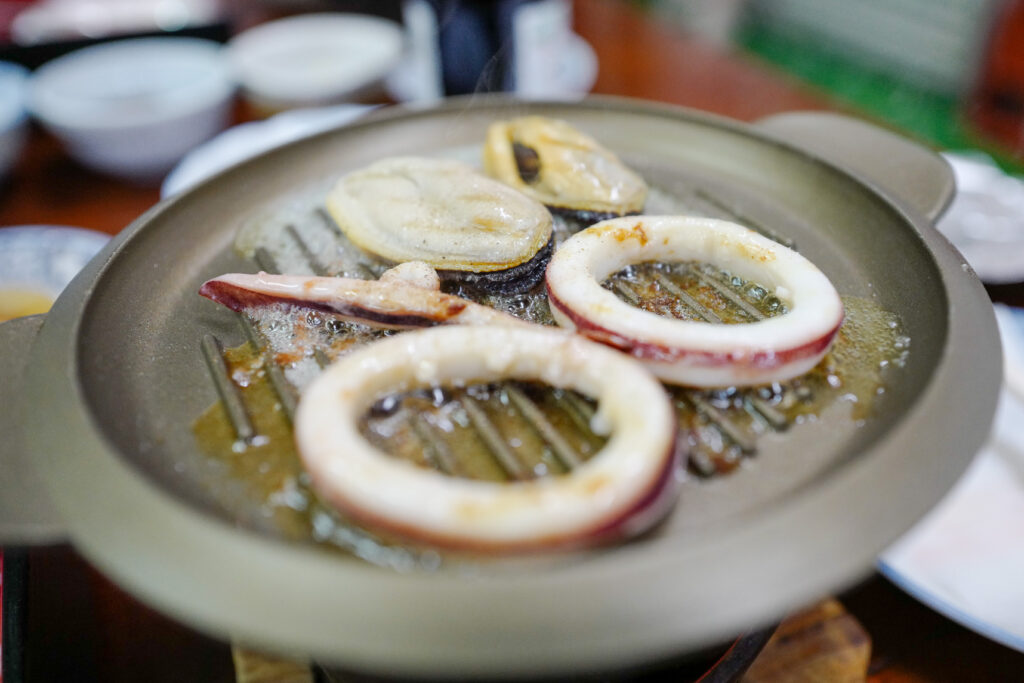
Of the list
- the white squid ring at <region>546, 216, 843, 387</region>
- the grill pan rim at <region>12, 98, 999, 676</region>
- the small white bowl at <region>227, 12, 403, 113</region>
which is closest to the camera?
the grill pan rim at <region>12, 98, 999, 676</region>

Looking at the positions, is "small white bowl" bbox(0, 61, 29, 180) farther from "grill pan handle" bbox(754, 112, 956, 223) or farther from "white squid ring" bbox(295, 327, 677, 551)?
"grill pan handle" bbox(754, 112, 956, 223)

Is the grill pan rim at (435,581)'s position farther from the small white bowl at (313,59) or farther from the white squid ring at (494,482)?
the small white bowl at (313,59)

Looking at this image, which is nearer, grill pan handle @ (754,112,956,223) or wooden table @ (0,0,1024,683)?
wooden table @ (0,0,1024,683)

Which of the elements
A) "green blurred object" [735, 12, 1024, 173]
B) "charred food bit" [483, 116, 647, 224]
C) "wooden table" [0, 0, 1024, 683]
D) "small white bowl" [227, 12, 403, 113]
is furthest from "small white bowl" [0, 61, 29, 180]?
"green blurred object" [735, 12, 1024, 173]

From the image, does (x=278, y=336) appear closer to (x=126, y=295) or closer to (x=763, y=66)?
(x=126, y=295)

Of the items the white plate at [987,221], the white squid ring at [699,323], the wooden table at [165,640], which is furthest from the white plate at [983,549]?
the white squid ring at [699,323]

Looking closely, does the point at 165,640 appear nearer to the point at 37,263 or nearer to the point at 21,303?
the point at 21,303

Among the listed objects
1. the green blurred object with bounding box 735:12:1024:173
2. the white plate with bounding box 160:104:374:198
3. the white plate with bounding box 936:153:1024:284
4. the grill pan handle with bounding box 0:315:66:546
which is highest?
the grill pan handle with bounding box 0:315:66:546
